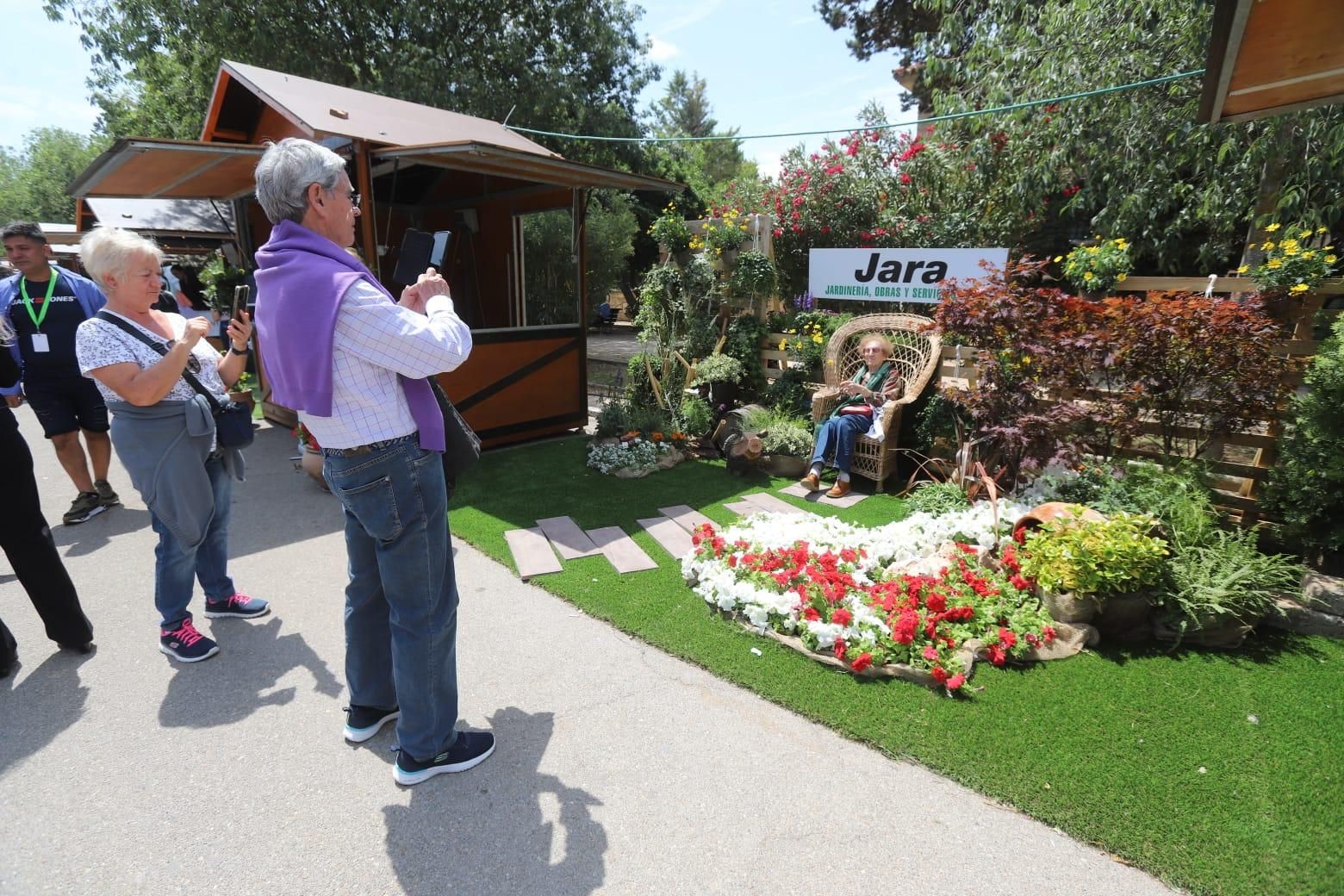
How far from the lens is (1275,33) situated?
275 cm

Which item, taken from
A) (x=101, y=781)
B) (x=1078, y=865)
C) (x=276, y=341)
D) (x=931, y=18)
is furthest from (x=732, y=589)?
(x=931, y=18)

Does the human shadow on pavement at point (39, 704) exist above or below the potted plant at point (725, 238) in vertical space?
below

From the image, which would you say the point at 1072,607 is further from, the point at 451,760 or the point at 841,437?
the point at 451,760

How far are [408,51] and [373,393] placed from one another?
14.5m

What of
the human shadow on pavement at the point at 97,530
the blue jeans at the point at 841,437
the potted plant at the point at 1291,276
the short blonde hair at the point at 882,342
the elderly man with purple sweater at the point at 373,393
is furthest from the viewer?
the short blonde hair at the point at 882,342

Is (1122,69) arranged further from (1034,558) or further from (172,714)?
(172,714)

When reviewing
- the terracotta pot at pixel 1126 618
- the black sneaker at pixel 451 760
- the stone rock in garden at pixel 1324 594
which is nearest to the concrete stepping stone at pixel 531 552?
the black sneaker at pixel 451 760

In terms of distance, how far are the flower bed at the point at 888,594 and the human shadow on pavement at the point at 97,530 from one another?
3.75m

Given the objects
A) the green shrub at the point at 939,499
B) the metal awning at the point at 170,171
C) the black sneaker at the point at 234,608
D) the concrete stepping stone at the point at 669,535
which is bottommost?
the black sneaker at the point at 234,608

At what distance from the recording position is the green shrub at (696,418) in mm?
6195

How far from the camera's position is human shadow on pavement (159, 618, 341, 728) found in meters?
2.50

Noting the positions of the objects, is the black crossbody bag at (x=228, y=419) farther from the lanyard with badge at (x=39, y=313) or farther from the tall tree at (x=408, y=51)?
the tall tree at (x=408, y=51)

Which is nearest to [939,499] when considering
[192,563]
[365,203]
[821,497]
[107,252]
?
[821,497]

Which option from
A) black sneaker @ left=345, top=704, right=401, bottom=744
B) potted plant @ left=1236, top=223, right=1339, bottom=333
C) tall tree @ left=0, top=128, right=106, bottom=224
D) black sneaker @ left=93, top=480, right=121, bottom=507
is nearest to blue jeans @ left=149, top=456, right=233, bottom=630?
black sneaker @ left=345, top=704, right=401, bottom=744
